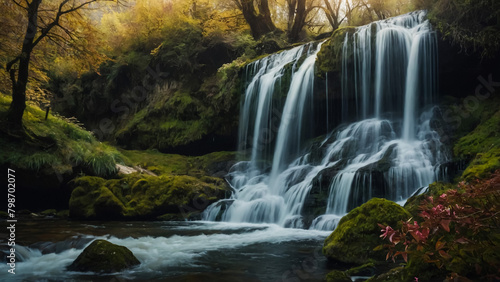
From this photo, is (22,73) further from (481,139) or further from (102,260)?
(481,139)

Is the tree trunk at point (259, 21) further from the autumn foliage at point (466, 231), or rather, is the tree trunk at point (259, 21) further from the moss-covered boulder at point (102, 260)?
the autumn foliage at point (466, 231)

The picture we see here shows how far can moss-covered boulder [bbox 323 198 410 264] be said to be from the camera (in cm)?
439

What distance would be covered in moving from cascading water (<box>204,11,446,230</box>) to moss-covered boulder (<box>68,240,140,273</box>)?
441 centimetres

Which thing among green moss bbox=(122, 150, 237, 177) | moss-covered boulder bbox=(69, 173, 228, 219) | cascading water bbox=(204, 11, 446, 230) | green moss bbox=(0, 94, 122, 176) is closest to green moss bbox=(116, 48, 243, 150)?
cascading water bbox=(204, 11, 446, 230)

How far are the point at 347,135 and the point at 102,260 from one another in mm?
8504

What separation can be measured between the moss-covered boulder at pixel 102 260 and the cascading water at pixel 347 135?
14.5 ft

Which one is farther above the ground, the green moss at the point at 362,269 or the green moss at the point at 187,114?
the green moss at the point at 187,114

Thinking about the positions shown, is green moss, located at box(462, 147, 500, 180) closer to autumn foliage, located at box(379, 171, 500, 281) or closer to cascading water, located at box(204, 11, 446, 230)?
cascading water, located at box(204, 11, 446, 230)

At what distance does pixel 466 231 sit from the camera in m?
2.37

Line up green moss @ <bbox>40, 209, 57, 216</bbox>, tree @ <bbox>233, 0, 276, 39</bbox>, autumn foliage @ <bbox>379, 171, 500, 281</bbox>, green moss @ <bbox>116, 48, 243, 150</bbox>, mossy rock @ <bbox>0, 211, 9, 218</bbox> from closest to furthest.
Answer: autumn foliage @ <bbox>379, 171, 500, 281</bbox>, mossy rock @ <bbox>0, 211, 9, 218</bbox>, green moss @ <bbox>40, 209, 57, 216</bbox>, green moss @ <bbox>116, 48, 243, 150</bbox>, tree @ <bbox>233, 0, 276, 39</bbox>

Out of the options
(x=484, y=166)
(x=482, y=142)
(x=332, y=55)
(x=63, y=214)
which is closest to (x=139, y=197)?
(x=63, y=214)

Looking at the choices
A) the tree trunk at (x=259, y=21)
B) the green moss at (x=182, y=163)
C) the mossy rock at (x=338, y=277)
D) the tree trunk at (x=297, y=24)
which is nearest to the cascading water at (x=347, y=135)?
the green moss at (x=182, y=163)

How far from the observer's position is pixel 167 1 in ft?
70.9

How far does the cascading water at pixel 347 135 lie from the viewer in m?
8.13
